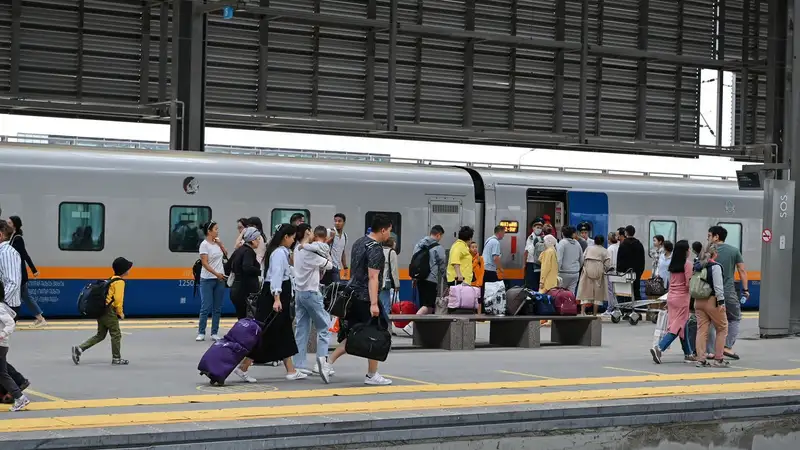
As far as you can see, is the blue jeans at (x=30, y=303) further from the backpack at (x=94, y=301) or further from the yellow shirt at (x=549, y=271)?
the yellow shirt at (x=549, y=271)

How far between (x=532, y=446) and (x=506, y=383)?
7.85 ft

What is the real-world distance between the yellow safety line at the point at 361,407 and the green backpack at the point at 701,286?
1.72 metres

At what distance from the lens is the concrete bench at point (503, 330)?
16375mm

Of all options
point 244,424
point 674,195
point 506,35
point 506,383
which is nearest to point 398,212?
point 674,195

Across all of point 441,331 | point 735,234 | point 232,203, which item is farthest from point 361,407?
point 735,234

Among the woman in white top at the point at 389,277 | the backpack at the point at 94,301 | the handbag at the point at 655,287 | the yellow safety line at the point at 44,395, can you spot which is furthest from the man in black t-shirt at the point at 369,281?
the handbag at the point at 655,287

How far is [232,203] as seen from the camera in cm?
2169

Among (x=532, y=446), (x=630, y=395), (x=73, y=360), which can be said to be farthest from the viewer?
(x=73, y=360)

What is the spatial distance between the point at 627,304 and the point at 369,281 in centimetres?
1047

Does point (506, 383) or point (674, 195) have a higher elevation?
point (674, 195)

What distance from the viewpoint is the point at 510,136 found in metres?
30.5

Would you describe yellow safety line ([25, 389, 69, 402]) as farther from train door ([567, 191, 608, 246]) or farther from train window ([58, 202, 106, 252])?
train door ([567, 191, 608, 246])

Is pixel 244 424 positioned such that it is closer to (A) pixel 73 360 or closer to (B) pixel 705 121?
(A) pixel 73 360

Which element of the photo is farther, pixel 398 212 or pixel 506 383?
pixel 398 212
